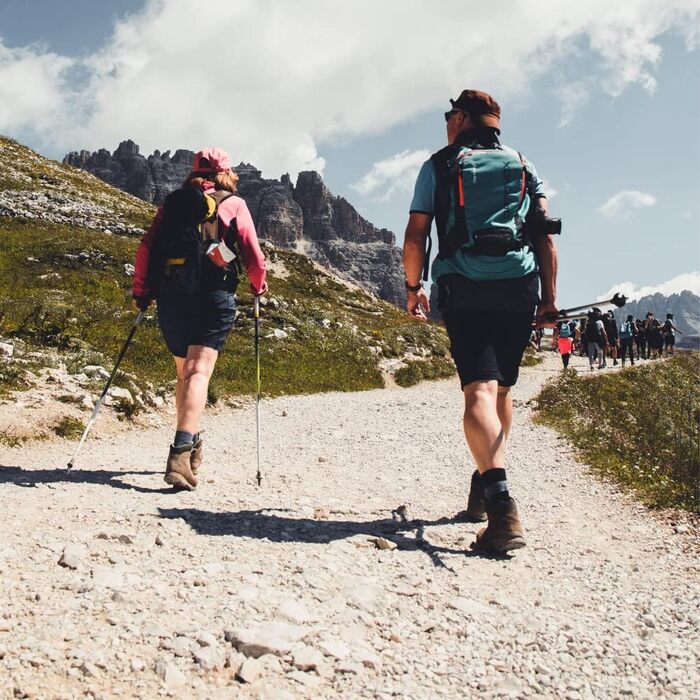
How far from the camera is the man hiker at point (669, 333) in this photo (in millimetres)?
38312

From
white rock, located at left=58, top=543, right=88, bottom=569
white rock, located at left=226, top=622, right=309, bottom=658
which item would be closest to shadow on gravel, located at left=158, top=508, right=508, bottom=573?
white rock, located at left=58, top=543, right=88, bottom=569

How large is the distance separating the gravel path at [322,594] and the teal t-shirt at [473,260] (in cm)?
214

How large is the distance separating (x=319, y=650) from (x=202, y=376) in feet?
12.2

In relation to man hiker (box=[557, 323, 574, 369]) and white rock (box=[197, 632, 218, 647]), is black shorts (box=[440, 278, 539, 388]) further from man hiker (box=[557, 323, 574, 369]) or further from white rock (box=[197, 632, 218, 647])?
man hiker (box=[557, 323, 574, 369])

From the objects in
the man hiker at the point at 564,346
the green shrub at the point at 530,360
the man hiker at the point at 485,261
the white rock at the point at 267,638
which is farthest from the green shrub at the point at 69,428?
the green shrub at the point at 530,360

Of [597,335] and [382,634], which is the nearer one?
[382,634]

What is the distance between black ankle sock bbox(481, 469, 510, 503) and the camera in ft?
14.5

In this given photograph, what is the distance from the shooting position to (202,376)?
6098 millimetres

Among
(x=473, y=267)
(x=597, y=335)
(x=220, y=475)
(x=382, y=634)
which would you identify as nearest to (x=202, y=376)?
(x=220, y=475)

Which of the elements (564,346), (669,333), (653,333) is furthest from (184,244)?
(669,333)

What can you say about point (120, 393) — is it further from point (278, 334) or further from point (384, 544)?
Result: point (278, 334)

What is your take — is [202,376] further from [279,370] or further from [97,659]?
[279,370]

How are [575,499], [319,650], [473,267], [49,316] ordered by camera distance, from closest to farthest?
[319,650] → [473,267] → [575,499] → [49,316]

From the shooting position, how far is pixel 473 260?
14.9 ft
